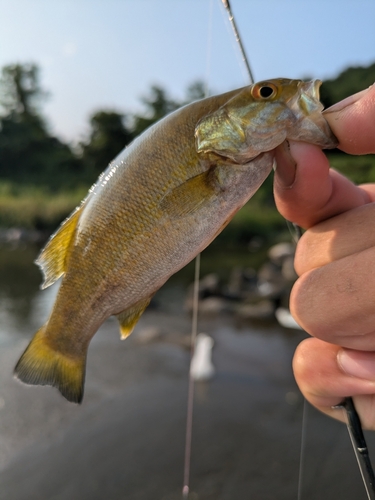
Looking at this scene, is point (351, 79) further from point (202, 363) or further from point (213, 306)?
point (202, 363)

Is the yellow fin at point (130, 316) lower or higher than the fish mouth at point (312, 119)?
lower

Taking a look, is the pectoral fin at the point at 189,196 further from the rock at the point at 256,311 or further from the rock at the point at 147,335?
the rock at the point at 256,311

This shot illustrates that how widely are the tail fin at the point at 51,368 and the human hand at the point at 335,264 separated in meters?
0.97

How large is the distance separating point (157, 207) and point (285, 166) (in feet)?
1.76

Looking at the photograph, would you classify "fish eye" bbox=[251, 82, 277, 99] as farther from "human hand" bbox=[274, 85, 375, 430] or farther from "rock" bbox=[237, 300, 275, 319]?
"rock" bbox=[237, 300, 275, 319]

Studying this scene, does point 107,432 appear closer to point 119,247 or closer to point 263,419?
point 263,419

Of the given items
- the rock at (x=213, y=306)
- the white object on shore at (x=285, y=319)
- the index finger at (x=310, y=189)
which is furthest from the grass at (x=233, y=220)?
the index finger at (x=310, y=189)

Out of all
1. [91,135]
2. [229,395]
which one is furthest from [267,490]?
[91,135]

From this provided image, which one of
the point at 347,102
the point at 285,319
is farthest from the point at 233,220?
the point at 347,102

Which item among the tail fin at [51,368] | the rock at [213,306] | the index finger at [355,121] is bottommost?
the rock at [213,306]

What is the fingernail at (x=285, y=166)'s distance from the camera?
1.50 m

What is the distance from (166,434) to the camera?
5.67 meters

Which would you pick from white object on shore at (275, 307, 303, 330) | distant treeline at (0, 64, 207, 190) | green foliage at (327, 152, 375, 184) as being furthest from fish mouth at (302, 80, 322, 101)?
distant treeline at (0, 64, 207, 190)

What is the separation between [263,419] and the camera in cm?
605
